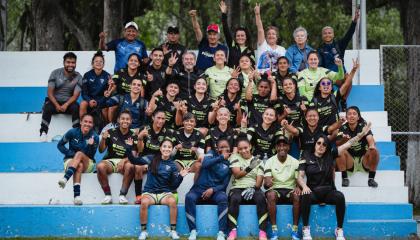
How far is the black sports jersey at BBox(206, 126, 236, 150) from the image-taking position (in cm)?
1128

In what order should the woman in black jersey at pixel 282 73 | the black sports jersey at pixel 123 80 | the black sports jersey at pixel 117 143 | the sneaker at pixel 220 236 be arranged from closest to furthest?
the sneaker at pixel 220 236 < the black sports jersey at pixel 117 143 < the woman in black jersey at pixel 282 73 < the black sports jersey at pixel 123 80

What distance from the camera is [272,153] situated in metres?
11.6

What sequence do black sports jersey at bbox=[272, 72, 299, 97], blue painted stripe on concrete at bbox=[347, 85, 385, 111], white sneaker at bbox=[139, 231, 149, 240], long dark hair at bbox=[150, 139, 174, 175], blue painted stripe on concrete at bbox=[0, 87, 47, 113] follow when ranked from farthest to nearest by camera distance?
blue painted stripe on concrete at bbox=[0, 87, 47, 113], blue painted stripe on concrete at bbox=[347, 85, 385, 111], black sports jersey at bbox=[272, 72, 299, 97], long dark hair at bbox=[150, 139, 174, 175], white sneaker at bbox=[139, 231, 149, 240]

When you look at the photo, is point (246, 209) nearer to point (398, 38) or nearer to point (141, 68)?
point (141, 68)

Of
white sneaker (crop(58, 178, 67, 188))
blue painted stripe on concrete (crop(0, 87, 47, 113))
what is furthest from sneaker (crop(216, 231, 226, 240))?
blue painted stripe on concrete (crop(0, 87, 47, 113))

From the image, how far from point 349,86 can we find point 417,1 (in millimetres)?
4094

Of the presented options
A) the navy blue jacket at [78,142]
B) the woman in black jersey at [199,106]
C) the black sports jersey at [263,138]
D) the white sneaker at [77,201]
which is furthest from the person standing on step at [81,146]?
the black sports jersey at [263,138]

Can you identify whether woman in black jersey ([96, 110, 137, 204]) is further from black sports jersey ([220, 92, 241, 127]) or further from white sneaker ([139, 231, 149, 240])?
black sports jersey ([220, 92, 241, 127])

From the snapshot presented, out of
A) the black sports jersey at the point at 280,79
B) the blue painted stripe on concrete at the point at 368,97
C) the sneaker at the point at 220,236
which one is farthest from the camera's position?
the blue painted stripe on concrete at the point at 368,97

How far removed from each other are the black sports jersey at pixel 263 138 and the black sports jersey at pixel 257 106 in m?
0.34

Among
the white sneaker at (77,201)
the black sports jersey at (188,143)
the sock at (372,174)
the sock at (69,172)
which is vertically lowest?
the white sneaker at (77,201)

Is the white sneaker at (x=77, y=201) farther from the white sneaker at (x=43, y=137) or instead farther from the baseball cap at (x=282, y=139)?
the baseball cap at (x=282, y=139)

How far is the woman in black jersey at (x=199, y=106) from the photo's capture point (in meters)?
12.0

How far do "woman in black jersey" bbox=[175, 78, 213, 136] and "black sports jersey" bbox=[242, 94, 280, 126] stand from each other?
1.87 ft
